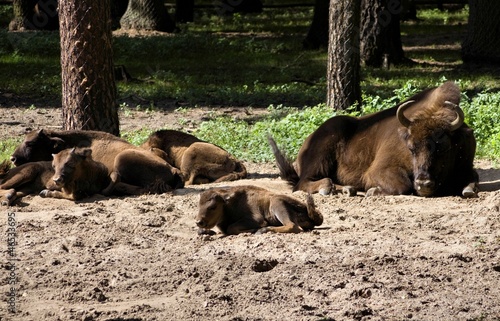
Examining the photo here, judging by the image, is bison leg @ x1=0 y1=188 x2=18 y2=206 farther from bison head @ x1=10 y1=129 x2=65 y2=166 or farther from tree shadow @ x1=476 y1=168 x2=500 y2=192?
tree shadow @ x1=476 y1=168 x2=500 y2=192

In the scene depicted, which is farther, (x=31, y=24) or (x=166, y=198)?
(x=31, y=24)

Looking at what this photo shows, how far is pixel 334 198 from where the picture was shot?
10711 millimetres

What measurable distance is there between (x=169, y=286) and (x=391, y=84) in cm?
1287

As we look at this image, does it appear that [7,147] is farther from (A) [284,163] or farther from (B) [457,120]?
(B) [457,120]

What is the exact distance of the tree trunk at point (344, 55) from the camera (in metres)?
14.6

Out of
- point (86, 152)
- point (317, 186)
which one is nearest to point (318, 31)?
point (317, 186)

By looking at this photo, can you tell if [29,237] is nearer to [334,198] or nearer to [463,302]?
[334,198]

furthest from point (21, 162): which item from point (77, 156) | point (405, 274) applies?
point (405, 274)

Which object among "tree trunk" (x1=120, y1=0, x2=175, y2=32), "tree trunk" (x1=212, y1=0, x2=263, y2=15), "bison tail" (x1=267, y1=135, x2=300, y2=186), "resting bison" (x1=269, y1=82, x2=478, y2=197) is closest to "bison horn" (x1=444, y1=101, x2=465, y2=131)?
"resting bison" (x1=269, y1=82, x2=478, y2=197)

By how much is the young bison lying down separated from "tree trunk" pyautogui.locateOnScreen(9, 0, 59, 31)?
2087 centimetres

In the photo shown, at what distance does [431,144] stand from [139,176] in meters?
3.45

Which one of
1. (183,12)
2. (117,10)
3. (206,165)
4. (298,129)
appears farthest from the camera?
(183,12)

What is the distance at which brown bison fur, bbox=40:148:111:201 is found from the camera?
10.8 meters

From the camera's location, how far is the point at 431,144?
33.6 feet
